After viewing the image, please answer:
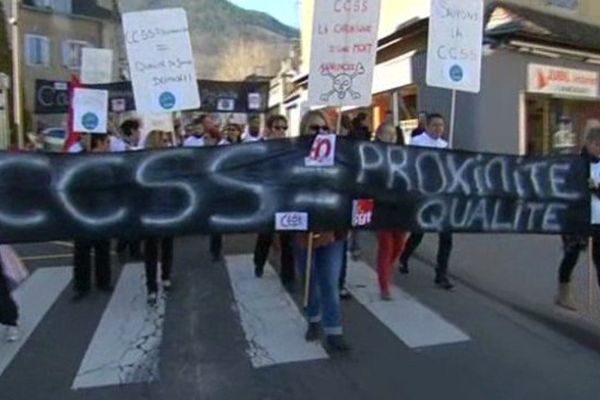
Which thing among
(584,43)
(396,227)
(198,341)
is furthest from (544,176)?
(584,43)

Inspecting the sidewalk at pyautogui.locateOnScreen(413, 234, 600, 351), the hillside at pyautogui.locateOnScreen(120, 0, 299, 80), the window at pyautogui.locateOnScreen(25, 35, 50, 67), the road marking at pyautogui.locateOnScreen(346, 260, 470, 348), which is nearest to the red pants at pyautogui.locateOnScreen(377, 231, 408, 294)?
the road marking at pyautogui.locateOnScreen(346, 260, 470, 348)

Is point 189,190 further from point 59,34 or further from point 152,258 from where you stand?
point 59,34

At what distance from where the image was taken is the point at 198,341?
6.01 meters

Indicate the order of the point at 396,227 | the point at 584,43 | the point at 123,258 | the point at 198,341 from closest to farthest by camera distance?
the point at 198,341 → the point at 396,227 → the point at 123,258 → the point at 584,43

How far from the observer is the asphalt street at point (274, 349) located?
4992 millimetres

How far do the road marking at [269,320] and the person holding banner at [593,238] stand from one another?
93.0 inches

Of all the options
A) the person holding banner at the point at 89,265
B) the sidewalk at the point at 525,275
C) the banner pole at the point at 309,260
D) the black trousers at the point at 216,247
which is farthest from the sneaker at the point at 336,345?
the black trousers at the point at 216,247

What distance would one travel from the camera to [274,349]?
18.9 feet

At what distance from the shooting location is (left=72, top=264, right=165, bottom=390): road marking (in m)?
5.25

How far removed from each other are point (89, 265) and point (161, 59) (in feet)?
7.58

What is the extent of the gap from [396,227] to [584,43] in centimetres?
1041

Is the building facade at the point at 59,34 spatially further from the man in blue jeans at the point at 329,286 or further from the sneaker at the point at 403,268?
the man in blue jeans at the point at 329,286

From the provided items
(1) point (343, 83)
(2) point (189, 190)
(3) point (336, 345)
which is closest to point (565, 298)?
(3) point (336, 345)

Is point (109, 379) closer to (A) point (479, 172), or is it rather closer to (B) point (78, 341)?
(B) point (78, 341)
